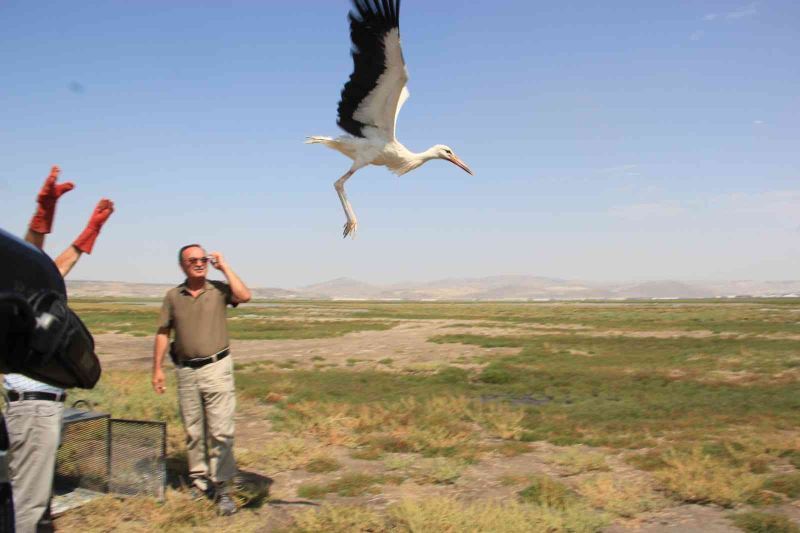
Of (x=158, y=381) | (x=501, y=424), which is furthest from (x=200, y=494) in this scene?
(x=501, y=424)

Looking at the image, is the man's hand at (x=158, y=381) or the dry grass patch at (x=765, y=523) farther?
the man's hand at (x=158, y=381)

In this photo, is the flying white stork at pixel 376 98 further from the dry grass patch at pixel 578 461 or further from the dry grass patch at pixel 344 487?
the dry grass patch at pixel 578 461

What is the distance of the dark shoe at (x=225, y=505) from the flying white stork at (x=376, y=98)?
10.3 ft

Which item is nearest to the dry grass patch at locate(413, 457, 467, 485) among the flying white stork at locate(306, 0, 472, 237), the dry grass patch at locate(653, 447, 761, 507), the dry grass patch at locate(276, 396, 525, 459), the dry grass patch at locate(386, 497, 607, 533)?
the dry grass patch at locate(276, 396, 525, 459)

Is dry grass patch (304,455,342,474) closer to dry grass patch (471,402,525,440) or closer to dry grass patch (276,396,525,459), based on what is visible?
dry grass patch (276,396,525,459)

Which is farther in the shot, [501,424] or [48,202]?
[501,424]

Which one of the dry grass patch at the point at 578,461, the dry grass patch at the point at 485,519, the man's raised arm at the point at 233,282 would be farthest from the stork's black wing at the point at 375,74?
the dry grass patch at the point at 578,461

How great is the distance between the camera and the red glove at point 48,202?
400cm

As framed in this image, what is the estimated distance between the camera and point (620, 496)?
657 centimetres

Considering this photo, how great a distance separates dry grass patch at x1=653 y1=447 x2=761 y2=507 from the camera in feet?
21.7

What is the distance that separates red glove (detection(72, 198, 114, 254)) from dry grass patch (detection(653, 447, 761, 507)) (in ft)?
19.7

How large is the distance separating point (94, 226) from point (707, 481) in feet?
20.7

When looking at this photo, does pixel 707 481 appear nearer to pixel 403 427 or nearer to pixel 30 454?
pixel 403 427

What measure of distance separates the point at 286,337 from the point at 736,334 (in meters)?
22.7
